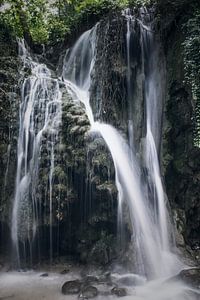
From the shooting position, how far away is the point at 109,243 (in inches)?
295

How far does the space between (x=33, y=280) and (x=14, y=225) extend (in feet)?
5.02

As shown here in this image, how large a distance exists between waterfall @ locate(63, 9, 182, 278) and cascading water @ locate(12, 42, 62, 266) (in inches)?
34.2

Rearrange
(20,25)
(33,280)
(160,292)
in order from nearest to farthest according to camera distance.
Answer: (160,292)
(33,280)
(20,25)

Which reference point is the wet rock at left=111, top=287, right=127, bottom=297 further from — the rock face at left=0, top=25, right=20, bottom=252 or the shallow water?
the rock face at left=0, top=25, right=20, bottom=252

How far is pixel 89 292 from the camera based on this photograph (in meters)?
6.00

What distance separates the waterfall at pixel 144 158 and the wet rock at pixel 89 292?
136 centimetres

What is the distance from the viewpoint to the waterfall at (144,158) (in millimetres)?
7430

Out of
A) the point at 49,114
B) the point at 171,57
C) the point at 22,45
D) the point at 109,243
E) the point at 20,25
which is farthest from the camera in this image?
the point at 20,25

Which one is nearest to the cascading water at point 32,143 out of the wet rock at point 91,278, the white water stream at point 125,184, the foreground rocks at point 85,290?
the white water stream at point 125,184

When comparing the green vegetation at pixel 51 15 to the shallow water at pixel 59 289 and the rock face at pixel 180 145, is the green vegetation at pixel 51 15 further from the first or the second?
the shallow water at pixel 59 289

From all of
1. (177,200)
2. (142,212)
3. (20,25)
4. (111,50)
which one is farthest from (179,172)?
(20,25)

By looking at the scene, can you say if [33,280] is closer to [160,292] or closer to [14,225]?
[14,225]

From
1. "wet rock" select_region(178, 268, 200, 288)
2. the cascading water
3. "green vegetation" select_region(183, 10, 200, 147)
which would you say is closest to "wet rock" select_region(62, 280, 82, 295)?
the cascading water

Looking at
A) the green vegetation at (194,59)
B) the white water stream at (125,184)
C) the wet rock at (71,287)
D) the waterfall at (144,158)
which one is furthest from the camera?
the green vegetation at (194,59)
